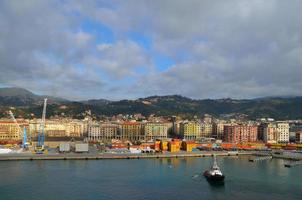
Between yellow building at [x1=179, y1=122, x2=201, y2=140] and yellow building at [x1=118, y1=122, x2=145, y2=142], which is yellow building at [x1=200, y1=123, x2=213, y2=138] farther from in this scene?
yellow building at [x1=118, y1=122, x2=145, y2=142]

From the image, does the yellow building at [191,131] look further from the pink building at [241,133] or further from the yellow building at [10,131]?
the yellow building at [10,131]

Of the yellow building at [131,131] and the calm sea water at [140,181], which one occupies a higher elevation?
the yellow building at [131,131]

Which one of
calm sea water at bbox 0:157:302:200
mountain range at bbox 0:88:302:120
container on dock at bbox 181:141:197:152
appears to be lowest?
calm sea water at bbox 0:157:302:200

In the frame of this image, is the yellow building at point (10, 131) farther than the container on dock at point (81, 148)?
Yes

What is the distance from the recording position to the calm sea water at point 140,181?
18141 mm

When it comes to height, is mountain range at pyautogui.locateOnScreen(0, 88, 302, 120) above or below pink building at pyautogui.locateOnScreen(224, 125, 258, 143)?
above

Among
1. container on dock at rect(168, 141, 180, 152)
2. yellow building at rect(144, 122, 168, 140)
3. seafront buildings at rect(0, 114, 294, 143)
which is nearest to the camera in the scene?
container on dock at rect(168, 141, 180, 152)

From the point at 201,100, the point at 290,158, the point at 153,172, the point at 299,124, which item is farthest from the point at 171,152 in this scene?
the point at 201,100

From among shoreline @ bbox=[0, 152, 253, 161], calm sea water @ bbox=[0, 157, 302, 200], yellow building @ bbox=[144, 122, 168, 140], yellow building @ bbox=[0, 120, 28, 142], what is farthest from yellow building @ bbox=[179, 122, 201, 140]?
calm sea water @ bbox=[0, 157, 302, 200]

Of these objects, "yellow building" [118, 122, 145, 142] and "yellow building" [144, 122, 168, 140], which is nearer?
"yellow building" [144, 122, 168, 140]

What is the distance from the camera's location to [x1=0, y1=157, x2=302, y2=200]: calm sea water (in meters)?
18.1

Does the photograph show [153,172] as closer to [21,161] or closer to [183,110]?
[21,161]

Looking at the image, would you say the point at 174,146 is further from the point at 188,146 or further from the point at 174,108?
the point at 174,108

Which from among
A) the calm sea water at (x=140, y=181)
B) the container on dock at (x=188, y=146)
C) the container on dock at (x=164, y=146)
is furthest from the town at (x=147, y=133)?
the calm sea water at (x=140, y=181)
